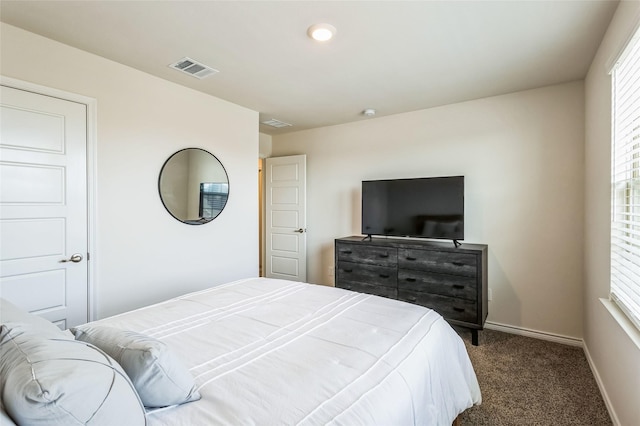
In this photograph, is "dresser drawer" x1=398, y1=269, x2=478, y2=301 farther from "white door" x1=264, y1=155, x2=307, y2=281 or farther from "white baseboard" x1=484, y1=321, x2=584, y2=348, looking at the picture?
"white door" x1=264, y1=155, x2=307, y2=281

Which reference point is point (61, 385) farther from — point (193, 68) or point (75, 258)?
point (193, 68)

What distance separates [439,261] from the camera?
3.18 m

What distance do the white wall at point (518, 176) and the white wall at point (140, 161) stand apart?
2.19m

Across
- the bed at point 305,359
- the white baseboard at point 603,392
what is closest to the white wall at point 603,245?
the white baseboard at point 603,392

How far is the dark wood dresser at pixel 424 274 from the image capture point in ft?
9.91

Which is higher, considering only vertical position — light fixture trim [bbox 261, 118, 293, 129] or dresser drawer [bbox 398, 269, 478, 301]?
light fixture trim [bbox 261, 118, 293, 129]

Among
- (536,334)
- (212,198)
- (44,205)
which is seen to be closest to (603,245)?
(536,334)

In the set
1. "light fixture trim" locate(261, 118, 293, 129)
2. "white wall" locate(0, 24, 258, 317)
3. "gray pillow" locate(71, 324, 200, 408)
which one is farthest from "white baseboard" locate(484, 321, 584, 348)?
"light fixture trim" locate(261, 118, 293, 129)

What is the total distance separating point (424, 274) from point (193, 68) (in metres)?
2.94

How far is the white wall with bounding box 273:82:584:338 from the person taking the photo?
3037 millimetres

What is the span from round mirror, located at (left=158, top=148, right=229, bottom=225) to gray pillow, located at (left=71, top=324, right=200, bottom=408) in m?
2.16

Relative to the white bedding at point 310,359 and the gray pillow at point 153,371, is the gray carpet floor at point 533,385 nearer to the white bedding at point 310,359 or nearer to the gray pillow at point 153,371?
the white bedding at point 310,359

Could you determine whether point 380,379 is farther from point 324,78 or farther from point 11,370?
point 324,78

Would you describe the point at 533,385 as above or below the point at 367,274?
below
